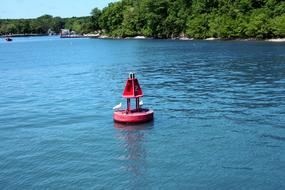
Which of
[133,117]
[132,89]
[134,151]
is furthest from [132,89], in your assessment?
[134,151]

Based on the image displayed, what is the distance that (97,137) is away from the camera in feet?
139

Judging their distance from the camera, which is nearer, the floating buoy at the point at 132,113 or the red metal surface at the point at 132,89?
the floating buoy at the point at 132,113

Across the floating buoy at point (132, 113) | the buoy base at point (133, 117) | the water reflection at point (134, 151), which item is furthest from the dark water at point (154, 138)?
the floating buoy at point (132, 113)

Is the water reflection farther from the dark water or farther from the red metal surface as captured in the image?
the red metal surface

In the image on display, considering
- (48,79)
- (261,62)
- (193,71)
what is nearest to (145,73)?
(193,71)

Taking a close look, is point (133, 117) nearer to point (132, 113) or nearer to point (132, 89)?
point (132, 113)

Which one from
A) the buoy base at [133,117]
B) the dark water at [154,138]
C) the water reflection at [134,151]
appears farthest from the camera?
the buoy base at [133,117]

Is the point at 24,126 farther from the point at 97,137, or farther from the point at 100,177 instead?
the point at 100,177

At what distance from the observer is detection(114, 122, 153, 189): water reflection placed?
32.1 meters

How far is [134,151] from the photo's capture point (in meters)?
37.7

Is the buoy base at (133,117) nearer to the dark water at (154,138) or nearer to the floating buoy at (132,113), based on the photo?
the floating buoy at (132,113)

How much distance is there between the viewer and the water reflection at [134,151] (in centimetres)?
3206

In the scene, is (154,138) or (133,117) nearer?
(154,138)

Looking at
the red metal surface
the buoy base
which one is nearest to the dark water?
the buoy base
